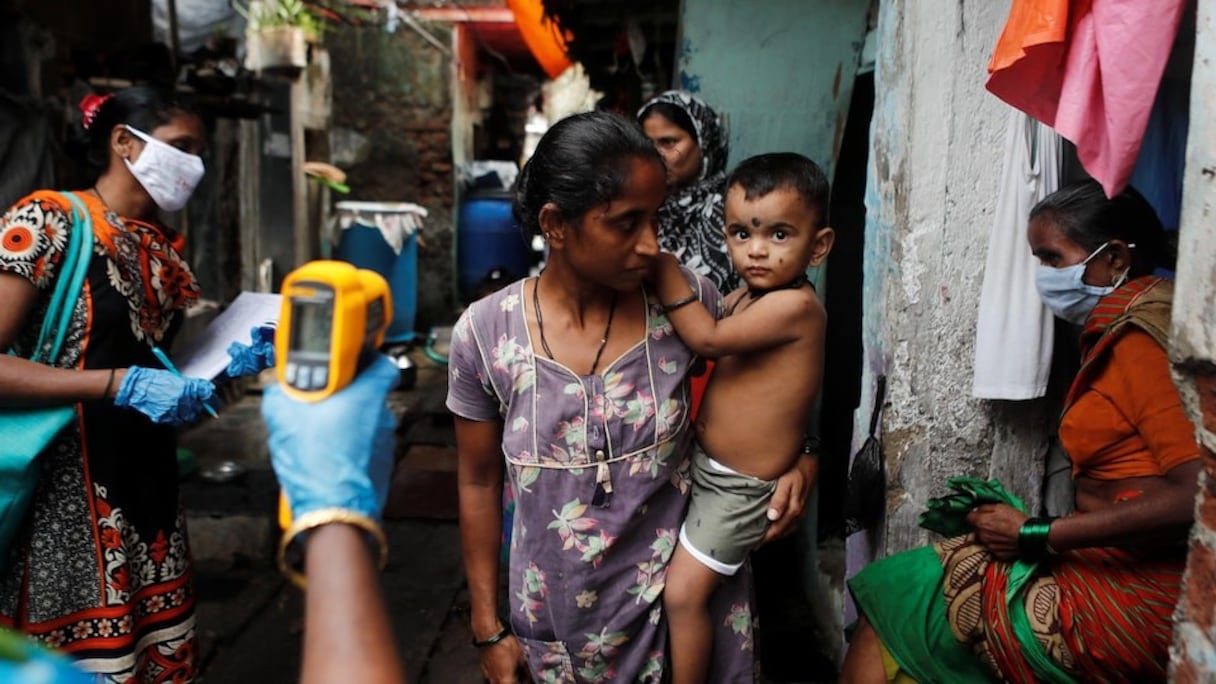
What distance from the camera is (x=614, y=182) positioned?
160cm

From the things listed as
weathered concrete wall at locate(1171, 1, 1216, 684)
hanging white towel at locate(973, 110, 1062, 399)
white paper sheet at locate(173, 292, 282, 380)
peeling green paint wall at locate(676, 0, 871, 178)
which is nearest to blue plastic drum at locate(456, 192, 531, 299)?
peeling green paint wall at locate(676, 0, 871, 178)

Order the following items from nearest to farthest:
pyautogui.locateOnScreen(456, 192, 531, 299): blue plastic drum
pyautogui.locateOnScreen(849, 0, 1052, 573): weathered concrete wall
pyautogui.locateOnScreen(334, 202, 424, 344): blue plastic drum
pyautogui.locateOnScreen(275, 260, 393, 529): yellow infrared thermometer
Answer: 1. pyautogui.locateOnScreen(275, 260, 393, 529): yellow infrared thermometer
2. pyautogui.locateOnScreen(849, 0, 1052, 573): weathered concrete wall
3. pyautogui.locateOnScreen(334, 202, 424, 344): blue plastic drum
4. pyautogui.locateOnScreen(456, 192, 531, 299): blue plastic drum

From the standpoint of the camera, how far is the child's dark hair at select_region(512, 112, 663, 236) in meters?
1.60

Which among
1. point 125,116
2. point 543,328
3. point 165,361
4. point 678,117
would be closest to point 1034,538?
point 543,328

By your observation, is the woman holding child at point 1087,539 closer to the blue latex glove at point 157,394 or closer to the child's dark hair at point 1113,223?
the child's dark hair at point 1113,223

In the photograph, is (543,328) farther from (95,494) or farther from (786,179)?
(95,494)

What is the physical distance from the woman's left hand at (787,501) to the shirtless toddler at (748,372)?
2 cm

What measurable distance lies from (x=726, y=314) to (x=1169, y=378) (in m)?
0.87

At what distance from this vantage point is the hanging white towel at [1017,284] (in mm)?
2125

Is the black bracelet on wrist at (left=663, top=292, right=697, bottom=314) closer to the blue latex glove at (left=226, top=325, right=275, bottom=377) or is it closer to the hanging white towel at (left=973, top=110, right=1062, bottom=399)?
the hanging white towel at (left=973, top=110, right=1062, bottom=399)

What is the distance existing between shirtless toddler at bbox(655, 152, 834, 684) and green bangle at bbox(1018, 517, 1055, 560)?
0.50 m

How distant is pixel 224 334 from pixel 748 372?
1545 millimetres

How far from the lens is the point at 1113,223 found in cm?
192

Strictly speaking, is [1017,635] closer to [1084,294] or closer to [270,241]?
[1084,294]
